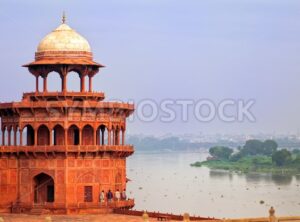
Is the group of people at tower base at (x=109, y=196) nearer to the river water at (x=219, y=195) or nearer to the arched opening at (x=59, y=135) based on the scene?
the arched opening at (x=59, y=135)

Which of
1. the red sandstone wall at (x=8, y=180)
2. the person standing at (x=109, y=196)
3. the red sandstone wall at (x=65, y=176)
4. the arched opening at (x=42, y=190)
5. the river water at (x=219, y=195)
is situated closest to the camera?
the red sandstone wall at (x=65, y=176)

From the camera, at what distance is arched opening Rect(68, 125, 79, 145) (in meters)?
39.0

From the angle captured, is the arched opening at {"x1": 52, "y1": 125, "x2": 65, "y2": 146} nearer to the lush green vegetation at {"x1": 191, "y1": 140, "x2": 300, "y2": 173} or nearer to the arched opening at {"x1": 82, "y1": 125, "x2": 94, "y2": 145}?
the arched opening at {"x1": 82, "y1": 125, "x2": 94, "y2": 145}

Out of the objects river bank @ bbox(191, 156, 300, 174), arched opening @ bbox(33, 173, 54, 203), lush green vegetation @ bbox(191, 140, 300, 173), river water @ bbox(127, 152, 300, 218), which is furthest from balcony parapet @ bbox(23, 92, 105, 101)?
lush green vegetation @ bbox(191, 140, 300, 173)

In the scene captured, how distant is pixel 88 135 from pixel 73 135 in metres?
0.64

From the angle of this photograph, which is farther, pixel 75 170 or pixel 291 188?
pixel 291 188

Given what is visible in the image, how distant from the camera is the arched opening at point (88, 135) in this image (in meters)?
39.2

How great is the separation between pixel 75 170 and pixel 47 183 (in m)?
1.29

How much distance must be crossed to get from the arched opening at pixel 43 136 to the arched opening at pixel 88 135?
1.43 metres

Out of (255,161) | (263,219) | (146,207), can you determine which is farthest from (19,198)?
(255,161)

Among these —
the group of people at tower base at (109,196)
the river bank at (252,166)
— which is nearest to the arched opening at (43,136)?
the group of people at tower base at (109,196)

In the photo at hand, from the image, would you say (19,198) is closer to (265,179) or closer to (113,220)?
(113,220)

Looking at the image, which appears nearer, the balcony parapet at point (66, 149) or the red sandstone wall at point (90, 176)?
the balcony parapet at point (66, 149)

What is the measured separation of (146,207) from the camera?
75.9 metres
